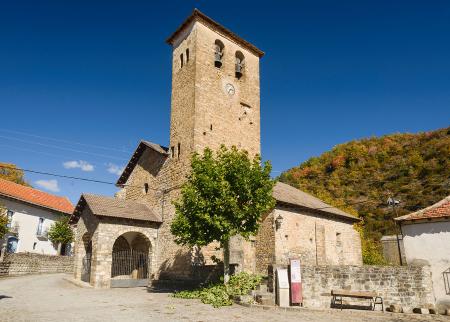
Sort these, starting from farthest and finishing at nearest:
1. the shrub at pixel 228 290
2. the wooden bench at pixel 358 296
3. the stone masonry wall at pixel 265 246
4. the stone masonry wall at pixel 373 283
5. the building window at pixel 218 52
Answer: the building window at pixel 218 52
the stone masonry wall at pixel 265 246
the shrub at pixel 228 290
the stone masonry wall at pixel 373 283
the wooden bench at pixel 358 296

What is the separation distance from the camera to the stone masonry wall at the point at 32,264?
2403cm

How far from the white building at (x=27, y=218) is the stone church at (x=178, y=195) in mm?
12425

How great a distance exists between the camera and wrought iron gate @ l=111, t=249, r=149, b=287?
21.3 metres

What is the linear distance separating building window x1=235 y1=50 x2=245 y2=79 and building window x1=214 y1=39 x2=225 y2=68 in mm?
1441

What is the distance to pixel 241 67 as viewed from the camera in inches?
1005

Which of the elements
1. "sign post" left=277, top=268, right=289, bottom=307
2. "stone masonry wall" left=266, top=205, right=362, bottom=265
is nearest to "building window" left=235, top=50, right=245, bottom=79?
"stone masonry wall" left=266, top=205, right=362, bottom=265

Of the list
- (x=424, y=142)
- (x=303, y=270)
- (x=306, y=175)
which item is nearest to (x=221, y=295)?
(x=303, y=270)

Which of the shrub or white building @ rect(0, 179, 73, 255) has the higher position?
white building @ rect(0, 179, 73, 255)

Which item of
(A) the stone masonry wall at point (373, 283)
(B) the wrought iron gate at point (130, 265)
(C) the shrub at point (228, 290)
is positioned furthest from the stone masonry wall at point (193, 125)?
(A) the stone masonry wall at point (373, 283)

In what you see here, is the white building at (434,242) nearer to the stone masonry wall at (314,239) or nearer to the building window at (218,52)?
the stone masonry wall at (314,239)

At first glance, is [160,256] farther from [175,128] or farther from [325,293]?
[325,293]

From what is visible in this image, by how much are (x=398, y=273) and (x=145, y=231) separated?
1353cm

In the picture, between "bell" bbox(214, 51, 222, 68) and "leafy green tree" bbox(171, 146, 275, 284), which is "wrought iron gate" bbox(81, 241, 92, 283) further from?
"bell" bbox(214, 51, 222, 68)

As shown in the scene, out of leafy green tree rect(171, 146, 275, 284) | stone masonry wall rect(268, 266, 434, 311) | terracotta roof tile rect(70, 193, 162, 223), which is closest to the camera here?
stone masonry wall rect(268, 266, 434, 311)
